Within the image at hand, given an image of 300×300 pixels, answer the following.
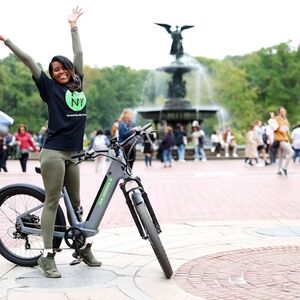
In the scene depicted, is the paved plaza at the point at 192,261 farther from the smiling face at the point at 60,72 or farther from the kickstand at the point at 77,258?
the smiling face at the point at 60,72

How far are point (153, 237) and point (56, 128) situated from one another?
1225 millimetres

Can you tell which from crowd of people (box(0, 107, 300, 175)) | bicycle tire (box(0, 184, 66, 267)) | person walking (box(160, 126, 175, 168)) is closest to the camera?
bicycle tire (box(0, 184, 66, 267))

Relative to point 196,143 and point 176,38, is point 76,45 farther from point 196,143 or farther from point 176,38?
point 176,38

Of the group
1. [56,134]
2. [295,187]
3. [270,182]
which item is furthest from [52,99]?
[270,182]

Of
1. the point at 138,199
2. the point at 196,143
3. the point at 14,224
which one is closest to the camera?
the point at 138,199

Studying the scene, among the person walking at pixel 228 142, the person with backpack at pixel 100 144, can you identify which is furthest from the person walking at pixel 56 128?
the person walking at pixel 228 142

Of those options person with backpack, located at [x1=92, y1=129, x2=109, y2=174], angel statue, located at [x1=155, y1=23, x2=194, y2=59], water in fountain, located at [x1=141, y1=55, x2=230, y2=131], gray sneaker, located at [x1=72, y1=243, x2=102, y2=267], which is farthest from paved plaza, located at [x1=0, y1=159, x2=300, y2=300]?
water in fountain, located at [x1=141, y1=55, x2=230, y2=131]

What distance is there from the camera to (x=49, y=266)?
498 centimetres

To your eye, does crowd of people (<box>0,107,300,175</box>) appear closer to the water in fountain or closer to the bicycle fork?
the bicycle fork

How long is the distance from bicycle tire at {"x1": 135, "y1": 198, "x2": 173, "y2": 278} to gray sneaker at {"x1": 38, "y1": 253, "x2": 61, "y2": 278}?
2.82ft

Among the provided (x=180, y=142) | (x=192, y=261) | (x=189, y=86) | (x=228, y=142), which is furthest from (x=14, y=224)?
(x=189, y=86)

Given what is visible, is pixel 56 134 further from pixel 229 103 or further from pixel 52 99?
pixel 229 103

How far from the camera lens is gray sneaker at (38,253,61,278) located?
4914mm

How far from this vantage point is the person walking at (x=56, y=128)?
4953mm
